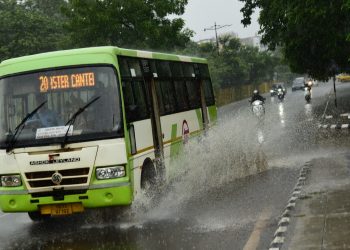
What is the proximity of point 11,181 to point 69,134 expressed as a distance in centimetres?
117

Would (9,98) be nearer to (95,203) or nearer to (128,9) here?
(95,203)

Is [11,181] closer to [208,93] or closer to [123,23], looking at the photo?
[208,93]

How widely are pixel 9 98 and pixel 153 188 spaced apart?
2.91 metres

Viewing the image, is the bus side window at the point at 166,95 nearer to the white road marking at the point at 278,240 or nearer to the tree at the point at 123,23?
the white road marking at the point at 278,240

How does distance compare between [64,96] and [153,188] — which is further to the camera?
[153,188]

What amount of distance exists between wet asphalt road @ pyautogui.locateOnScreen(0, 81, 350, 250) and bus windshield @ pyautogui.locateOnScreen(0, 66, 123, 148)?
1.41 metres

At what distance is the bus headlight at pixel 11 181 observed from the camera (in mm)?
8742

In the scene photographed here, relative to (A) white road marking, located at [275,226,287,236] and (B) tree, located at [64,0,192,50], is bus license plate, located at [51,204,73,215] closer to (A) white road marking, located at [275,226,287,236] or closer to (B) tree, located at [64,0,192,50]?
(A) white road marking, located at [275,226,287,236]

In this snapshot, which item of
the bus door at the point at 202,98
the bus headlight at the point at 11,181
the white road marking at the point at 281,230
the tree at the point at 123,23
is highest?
the tree at the point at 123,23

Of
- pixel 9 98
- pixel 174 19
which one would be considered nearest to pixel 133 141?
pixel 9 98

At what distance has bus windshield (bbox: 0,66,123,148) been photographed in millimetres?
8656

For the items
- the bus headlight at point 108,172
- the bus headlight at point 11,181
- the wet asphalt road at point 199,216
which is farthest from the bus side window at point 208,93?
the bus headlight at point 11,181

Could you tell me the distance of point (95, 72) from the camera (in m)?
8.96

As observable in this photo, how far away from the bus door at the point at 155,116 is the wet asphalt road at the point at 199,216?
63 cm
